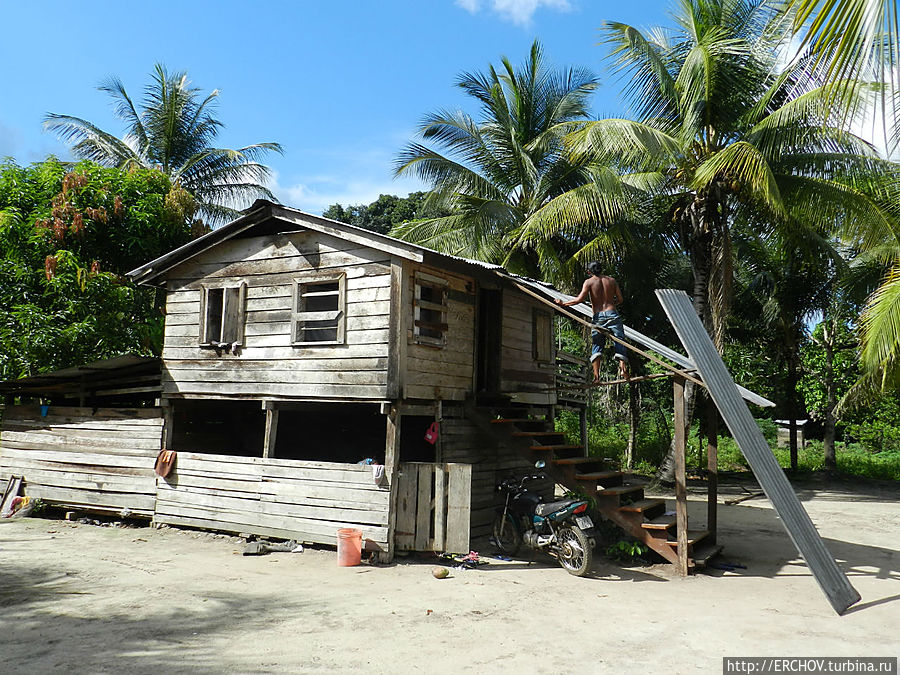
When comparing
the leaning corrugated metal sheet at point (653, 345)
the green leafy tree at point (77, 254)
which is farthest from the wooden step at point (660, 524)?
the green leafy tree at point (77, 254)

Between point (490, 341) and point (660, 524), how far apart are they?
4633mm

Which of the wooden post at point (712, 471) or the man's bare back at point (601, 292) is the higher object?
the man's bare back at point (601, 292)

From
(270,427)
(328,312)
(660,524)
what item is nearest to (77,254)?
(270,427)

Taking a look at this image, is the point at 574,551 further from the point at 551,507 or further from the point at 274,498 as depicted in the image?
the point at 274,498

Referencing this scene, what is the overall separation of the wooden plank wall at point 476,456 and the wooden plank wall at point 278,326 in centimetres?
172

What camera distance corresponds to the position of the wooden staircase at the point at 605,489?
31.6 ft

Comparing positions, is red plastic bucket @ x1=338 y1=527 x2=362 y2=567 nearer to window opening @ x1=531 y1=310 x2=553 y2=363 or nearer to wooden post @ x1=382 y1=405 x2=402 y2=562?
wooden post @ x1=382 y1=405 x2=402 y2=562

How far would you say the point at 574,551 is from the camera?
9.34m

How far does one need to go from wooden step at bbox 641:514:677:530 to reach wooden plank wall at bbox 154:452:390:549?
3.80m

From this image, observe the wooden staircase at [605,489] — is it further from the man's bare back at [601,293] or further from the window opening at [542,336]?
the man's bare back at [601,293]

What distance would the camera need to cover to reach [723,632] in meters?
6.77

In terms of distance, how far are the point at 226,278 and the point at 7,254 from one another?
27.6 ft

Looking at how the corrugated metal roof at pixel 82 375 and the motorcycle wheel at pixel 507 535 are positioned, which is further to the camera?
the corrugated metal roof at pixel 82 375

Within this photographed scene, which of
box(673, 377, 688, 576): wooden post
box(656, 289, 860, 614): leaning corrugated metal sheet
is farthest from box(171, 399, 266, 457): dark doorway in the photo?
box(656, 289, 860, 614): leaning corrugated metal sheet
